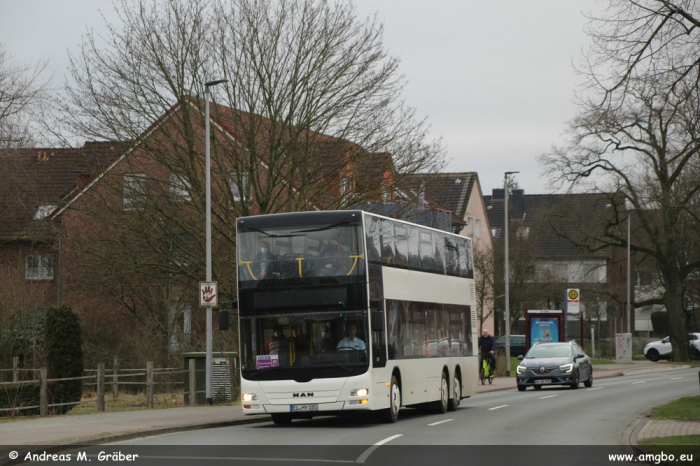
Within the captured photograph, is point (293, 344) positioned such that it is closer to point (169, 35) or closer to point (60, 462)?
point (60, 462)

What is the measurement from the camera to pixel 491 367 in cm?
3859

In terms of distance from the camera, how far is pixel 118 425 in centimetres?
1852

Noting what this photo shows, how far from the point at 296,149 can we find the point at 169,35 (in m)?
4.91

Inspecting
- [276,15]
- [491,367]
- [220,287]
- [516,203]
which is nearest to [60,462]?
[220,287]

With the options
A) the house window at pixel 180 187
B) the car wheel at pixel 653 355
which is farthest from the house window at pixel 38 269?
the car wheel at pixel 653 355

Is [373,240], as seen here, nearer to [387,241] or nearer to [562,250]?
[387,241]

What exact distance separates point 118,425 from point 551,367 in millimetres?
18315

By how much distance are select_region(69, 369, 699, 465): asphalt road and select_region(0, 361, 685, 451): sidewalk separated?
47 centimetres

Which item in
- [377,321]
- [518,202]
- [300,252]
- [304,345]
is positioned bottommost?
[304,345]

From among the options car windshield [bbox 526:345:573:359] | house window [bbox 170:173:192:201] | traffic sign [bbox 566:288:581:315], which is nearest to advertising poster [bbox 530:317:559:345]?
traffic sign [bbox 566:288:581:315]

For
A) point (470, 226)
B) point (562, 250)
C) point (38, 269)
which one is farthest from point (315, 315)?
point (562, 250)

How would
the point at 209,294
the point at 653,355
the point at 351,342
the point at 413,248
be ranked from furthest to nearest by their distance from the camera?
the point at 653,355, the point at 209,294, the point at 413,248, the point at 351,342

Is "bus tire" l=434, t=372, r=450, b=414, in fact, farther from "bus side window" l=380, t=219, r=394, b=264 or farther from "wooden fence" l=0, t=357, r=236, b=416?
"wooden fence" l=0, t=357, r=236, b=416

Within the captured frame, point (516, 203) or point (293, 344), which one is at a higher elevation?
point (516, 203)
